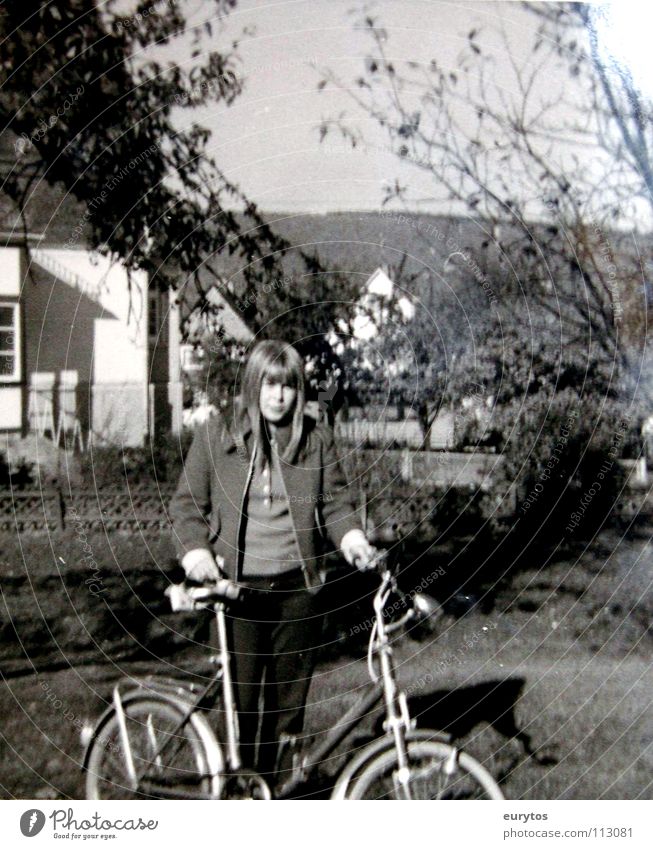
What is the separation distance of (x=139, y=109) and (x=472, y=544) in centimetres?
196

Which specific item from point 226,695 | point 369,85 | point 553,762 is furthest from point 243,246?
point 553,762

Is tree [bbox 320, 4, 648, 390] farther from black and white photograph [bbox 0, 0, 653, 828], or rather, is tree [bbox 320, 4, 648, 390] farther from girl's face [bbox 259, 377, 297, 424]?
girl's face [bbox 259, 377, 297, 424]

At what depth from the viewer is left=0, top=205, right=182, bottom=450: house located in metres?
3.15

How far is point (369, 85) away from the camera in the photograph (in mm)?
3248

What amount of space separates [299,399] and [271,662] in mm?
923

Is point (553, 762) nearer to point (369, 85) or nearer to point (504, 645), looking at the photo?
point (504, 645)

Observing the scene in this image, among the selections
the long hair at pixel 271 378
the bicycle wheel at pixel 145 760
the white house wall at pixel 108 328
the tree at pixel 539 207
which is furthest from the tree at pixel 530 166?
the bicycle wheel at pixel 145 760

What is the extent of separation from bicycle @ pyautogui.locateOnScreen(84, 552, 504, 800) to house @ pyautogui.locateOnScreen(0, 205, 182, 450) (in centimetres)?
69

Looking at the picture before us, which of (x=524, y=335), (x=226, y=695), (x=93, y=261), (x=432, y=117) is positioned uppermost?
(x=432, y=117)

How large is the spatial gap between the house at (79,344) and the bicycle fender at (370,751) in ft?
4.26

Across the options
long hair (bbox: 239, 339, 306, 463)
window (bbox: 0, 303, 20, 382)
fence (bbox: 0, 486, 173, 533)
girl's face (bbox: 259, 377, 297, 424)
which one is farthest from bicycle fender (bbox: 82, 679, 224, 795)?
window (bbox: 0, 303, 20, 382)

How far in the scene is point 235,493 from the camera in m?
3.14

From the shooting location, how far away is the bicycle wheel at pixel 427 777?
3105mm

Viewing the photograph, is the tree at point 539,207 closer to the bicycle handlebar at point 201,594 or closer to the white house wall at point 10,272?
the bicycle handlebar at point 201,594
